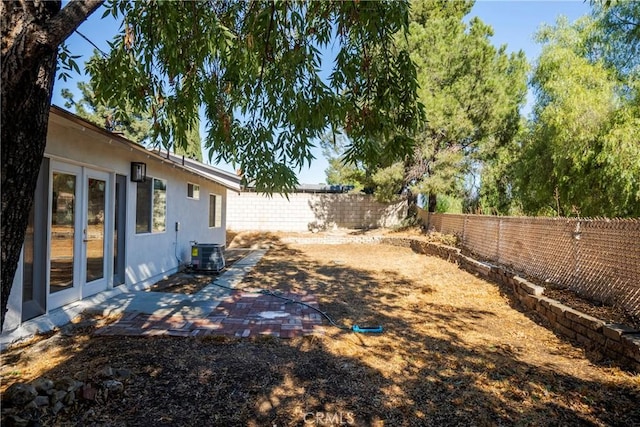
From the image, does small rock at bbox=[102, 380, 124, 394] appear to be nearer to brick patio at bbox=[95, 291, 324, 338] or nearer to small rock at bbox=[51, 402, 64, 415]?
small rock at bbox=[51, 402, 64, 415]

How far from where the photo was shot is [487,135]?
15.9m

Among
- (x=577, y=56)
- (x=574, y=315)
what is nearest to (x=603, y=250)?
(x=574, y=315)

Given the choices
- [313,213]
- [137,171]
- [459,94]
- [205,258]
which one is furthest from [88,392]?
[313,213]

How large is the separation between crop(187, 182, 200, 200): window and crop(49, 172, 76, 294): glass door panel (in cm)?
505

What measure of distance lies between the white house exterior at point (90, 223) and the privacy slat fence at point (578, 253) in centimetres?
679

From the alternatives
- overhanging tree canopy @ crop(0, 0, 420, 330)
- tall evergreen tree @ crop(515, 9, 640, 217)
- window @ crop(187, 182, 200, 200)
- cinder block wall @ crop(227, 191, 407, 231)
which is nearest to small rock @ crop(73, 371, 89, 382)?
overhanging tree canopy @ crop(0, 0, 420, 330)

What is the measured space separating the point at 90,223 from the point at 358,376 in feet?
15.5

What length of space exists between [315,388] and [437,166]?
44.9 feet

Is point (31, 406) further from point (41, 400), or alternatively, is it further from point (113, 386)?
point (113, 386)

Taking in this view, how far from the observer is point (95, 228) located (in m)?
6.00

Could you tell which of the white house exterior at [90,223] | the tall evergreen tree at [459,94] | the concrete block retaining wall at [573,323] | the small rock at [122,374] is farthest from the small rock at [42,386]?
the tall evergreen tree at [459,94]

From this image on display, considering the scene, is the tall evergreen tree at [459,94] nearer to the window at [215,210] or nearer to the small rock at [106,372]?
the window at [215,210]

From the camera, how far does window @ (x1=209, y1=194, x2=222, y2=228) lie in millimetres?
13266

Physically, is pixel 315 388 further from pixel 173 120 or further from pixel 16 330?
pixel 16 330
